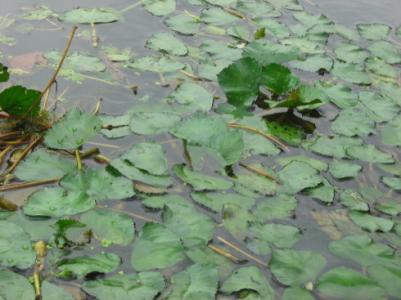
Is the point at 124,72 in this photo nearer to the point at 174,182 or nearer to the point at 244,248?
the point at 174,182

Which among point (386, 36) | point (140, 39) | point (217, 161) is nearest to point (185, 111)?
point (217, 161)

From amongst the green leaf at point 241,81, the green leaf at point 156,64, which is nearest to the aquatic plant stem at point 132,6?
the green leaf at point 156,64

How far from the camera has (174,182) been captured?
1.59 metres

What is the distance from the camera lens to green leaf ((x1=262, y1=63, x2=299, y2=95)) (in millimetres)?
1882

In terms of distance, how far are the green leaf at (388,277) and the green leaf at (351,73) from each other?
92 cm

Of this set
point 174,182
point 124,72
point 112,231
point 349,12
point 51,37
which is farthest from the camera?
point 349,12

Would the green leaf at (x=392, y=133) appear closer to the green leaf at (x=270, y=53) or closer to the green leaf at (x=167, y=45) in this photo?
the green leaf at (x=270, y=53)

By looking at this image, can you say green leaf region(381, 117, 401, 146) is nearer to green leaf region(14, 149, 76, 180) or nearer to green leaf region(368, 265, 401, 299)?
green leaf region(368, 265, 401, 299)

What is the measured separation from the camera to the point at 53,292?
4.00 feet

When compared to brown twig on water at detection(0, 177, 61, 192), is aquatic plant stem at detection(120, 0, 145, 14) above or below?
above

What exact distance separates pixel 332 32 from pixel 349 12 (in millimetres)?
266

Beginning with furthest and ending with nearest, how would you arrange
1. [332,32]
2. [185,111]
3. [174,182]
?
[332,32]
[185,111]
[174,182]

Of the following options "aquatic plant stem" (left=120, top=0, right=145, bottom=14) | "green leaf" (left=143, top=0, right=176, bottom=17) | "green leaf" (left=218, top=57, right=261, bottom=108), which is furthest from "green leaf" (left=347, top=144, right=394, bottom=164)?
"aquatic plant stem" (left=120, top=0, right=145, bottom=14)

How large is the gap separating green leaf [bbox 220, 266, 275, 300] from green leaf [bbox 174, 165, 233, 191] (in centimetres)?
28
